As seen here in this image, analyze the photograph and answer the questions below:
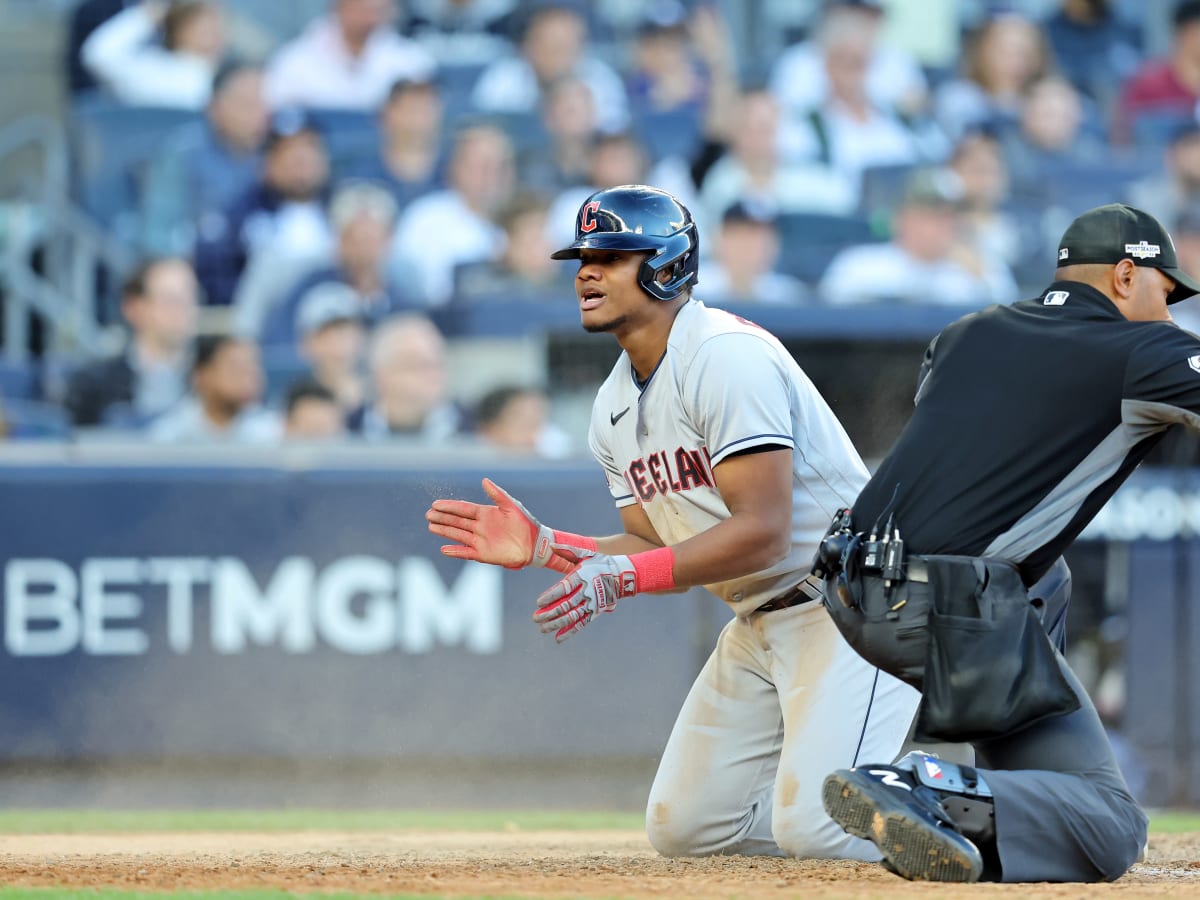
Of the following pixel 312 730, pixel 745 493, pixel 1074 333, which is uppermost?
pixel 1074 333

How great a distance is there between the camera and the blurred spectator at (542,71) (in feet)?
39.1

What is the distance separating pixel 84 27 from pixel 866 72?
5341 millimetres

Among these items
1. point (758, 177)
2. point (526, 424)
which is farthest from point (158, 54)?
point (526, 424)

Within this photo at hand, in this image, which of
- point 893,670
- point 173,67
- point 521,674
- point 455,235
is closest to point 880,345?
point 521,674

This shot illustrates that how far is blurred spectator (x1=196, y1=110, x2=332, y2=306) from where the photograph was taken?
34.0 ft

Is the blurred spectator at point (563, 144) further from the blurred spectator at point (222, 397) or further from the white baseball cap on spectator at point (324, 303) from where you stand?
the blurred spectator at point (222, 397)

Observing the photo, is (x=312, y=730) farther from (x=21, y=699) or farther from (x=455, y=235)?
(x=455, y=235)

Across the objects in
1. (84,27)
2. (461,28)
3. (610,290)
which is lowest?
(610,290)

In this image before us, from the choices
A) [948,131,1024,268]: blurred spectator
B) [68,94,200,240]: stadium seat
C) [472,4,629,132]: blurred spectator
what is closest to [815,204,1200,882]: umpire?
[948,131,1024,268]: blurred spectator

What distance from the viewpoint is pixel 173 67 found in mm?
11266

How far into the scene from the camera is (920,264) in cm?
1068

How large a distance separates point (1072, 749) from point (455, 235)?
22.7 feet

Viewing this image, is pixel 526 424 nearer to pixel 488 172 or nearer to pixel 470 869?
pixel 488 172

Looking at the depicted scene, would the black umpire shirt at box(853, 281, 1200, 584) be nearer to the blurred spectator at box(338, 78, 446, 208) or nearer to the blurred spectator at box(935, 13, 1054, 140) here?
the blurred spectator at box(338, 78, 446, 208)
